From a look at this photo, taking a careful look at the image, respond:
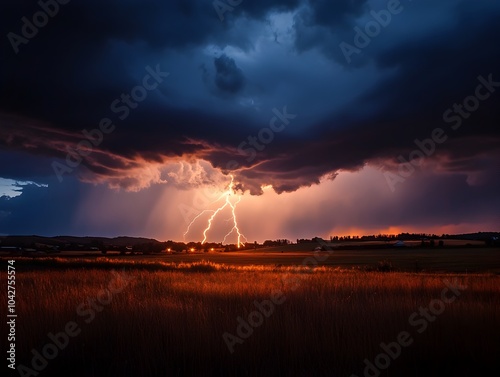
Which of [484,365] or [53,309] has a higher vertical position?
[53,309]

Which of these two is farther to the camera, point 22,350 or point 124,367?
point 22,350

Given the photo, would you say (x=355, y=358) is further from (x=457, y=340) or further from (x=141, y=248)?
(x=141, y=248)

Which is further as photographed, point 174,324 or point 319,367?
point 174,324

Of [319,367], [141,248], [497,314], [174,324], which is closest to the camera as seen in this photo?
[319,367]

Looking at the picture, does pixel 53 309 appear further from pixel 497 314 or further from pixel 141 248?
pixel 141 248

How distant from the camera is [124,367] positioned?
616 centimetres

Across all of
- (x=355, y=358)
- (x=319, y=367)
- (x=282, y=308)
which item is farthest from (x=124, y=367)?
(x=282, y=308)

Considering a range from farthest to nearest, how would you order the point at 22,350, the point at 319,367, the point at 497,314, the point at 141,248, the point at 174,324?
the point at 141,248, the point at 497,314, the point at 174,324, the point at 22,350, the point at 319,367

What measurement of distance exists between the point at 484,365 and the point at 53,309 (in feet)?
28.2

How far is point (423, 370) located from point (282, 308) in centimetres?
401

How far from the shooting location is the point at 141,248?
99.8 m

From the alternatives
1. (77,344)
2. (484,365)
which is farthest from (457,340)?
(77,344)

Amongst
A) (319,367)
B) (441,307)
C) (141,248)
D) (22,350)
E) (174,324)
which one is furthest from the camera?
(141,248)

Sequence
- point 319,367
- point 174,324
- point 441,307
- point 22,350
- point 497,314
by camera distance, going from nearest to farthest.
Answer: point 319,367 → point 22,350 → point 174,324 → point 497,314 → point 441,307
